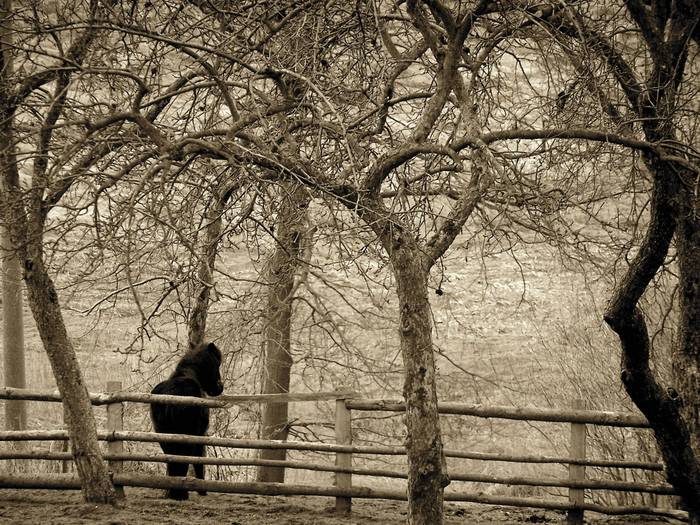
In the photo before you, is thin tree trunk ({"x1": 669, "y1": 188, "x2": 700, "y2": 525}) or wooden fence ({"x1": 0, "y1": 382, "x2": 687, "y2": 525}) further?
wooden fence ({"x1": 0, "y1": 382, "x2": 687, "y2": 525})

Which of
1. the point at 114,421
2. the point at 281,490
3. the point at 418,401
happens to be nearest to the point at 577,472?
the point at 281,490

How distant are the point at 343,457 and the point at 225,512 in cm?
141

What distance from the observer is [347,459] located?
33.2ft

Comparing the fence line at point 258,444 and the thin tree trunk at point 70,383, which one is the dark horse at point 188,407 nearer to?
the fence line at point 258,444

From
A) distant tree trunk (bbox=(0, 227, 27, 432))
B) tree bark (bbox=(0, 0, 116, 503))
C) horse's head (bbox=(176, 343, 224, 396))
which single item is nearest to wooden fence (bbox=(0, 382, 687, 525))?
→ horse's head (bbox=(176, 343, 224, 396))

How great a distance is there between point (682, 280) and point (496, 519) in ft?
11.9

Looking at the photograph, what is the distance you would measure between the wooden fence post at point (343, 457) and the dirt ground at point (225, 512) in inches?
5.3

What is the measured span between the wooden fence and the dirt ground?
0.70ft

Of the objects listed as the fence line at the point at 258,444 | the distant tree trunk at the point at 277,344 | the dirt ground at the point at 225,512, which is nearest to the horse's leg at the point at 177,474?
the dirt ground at the point at 225,512

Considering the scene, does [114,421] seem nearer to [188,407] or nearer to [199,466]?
[188,407]

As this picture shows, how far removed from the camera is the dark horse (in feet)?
33.4

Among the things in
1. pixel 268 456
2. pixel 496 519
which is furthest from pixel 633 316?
pixel 268 456

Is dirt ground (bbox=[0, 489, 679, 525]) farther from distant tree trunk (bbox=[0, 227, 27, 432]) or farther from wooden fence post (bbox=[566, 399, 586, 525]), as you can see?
distant tree trunk (bbox=[0, 227, 27, 432])

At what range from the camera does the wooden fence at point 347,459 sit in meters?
9.77
